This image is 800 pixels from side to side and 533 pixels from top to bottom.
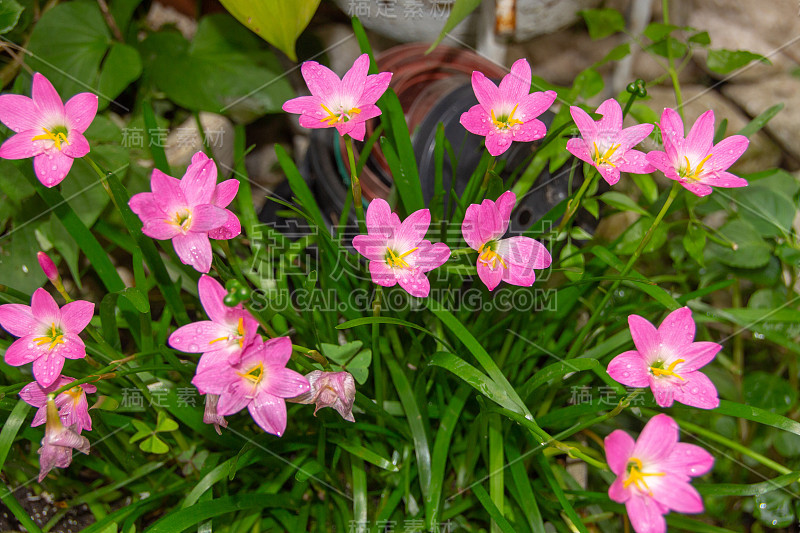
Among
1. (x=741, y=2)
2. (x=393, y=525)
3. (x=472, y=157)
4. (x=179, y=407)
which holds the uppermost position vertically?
(x=741, y=2)

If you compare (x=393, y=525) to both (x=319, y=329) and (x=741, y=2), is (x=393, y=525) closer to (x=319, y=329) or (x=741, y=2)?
(x=319, y=329)

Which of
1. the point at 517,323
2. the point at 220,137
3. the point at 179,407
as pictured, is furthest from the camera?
the point at 220,137

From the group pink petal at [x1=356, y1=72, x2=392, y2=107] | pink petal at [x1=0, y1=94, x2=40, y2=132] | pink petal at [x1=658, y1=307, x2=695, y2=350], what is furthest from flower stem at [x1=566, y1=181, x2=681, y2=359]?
pink petal at [x1=0, y1=94, x2=40, y2=132]

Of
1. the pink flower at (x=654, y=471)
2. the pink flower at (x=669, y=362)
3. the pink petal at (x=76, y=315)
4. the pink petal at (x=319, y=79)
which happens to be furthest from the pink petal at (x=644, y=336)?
the pink petal at (x=76, y=315)

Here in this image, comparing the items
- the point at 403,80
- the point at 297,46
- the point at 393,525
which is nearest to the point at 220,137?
the point at 297,46

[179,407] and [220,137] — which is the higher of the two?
[220,137]

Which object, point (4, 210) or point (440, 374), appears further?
point (4, 210)

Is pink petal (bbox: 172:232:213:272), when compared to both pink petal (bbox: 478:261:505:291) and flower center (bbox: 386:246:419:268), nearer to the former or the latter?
flower center (bbox: 386:246:419:268)

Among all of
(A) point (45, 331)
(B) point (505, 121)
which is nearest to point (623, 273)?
(B) point (505, 121)
